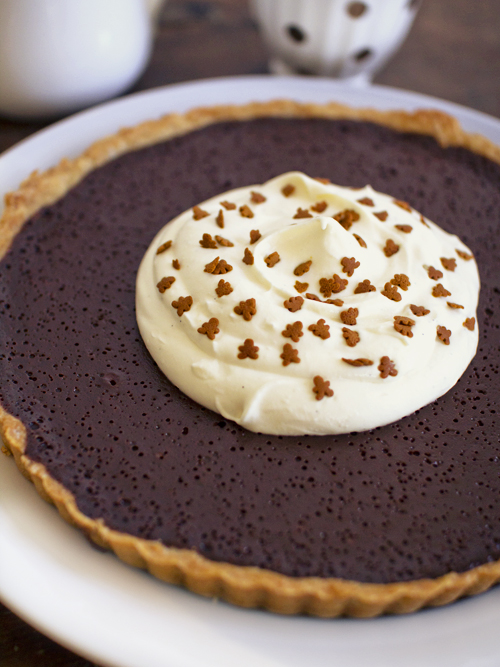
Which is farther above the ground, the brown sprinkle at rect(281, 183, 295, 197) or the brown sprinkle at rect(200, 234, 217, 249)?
the brown sprinkle at rect(200, 234, 217, 249)

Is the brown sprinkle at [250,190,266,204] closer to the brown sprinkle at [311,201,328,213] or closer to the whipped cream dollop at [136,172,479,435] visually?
the whipped cream dollop at [136,172,479,435]

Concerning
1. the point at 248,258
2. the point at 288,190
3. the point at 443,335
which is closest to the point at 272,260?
the point at 248,258

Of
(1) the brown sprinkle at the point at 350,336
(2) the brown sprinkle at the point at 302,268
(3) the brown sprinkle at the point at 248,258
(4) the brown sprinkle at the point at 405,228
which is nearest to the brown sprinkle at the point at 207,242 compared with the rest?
(3) the brown sprinkle at the point at 248,258

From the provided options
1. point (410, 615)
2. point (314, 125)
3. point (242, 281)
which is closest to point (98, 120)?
point (314, 125)

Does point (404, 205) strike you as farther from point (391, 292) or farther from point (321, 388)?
point (321, 388)

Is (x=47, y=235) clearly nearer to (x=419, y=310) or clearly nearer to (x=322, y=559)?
(x=419, y=310)

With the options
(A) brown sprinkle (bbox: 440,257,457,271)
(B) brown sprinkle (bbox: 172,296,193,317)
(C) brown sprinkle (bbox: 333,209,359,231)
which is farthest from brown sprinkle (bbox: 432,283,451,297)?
(B) brown sprinkle (bbox: 172,296,193,317)
